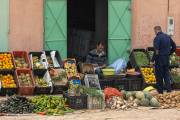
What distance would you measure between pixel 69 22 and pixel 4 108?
9.26 m

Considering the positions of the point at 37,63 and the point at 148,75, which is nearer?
the point at 37,63

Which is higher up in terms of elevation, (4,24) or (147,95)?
(4,24)

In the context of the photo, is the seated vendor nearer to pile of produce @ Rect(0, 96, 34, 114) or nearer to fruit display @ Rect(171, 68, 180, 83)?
fruit display @ Rect(171, 68, 180, 83)

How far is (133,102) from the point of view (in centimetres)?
1541

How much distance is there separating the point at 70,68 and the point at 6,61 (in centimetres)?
189

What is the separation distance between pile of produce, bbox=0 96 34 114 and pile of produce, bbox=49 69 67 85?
2.82 metres

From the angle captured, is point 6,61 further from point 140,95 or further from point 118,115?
point 118,115

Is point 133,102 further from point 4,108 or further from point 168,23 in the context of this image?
point 168,23

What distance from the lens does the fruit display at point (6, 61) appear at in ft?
55.8

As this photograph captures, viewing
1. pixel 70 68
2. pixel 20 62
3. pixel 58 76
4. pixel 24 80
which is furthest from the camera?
pixel 70 68

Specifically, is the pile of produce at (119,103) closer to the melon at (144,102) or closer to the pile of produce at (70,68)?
the melon at (144,102)

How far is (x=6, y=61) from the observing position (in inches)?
673

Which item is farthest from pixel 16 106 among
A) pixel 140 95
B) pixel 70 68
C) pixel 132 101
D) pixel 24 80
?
pixel 70 68

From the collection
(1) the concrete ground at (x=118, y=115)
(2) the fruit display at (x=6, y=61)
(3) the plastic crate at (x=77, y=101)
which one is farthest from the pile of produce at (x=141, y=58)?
(3) the plastic crate at (x=77, y=101)
